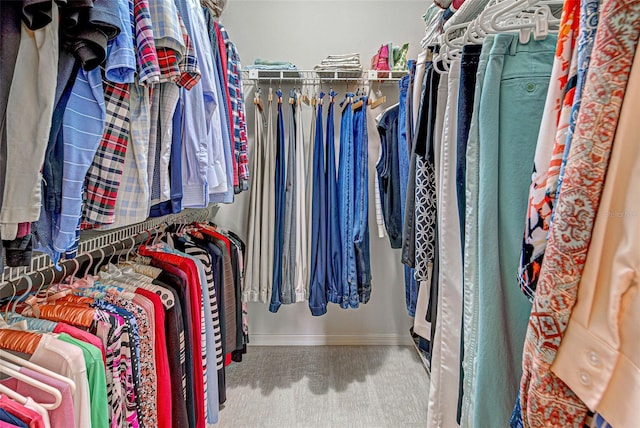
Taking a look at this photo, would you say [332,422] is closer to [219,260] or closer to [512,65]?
[219,260]

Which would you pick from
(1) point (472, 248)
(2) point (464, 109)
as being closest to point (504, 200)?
(1) point (472, 248)

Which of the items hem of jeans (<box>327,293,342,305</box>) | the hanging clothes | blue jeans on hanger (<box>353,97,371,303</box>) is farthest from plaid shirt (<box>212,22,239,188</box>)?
the hanging clothes

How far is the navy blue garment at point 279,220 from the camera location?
2096 mm

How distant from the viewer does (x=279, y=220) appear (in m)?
2.12

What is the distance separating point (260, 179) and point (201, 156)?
3.63 ft

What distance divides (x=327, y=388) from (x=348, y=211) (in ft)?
3.30

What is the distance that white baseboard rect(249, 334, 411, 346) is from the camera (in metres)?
2.50

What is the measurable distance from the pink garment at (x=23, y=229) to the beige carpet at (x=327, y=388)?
1432mm

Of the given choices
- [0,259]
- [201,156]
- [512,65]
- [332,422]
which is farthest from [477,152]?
[332,422]

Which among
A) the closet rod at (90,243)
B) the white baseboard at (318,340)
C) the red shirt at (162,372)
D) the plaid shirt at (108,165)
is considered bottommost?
the white baseboard at (318,340)

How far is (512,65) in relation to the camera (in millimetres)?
683

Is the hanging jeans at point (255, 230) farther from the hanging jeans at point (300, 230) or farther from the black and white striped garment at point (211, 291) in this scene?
the black and white striped garment at point (211, 291)

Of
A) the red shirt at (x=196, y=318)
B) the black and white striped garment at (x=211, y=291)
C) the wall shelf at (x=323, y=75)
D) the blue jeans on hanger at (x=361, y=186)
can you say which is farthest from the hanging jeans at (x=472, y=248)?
the wall shelf at (x=323, y=75)

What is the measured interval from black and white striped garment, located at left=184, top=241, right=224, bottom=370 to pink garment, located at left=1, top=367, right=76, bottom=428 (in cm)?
78
